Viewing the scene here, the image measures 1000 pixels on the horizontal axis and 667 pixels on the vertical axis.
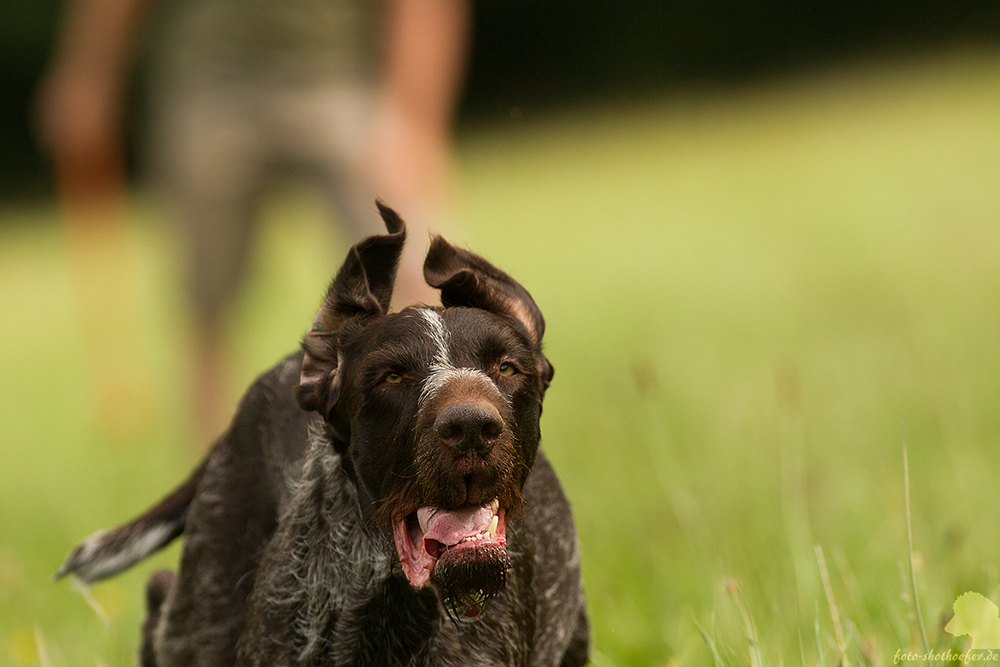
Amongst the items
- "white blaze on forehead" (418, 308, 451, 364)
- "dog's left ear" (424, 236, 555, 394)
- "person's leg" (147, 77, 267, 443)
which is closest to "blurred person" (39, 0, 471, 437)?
"person's leg" (147, 77, 267, 443)

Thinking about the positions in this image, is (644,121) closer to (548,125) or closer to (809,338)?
(548,125)

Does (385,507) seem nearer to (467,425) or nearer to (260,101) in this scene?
(467,425)

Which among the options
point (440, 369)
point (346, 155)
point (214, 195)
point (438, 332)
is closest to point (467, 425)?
point (440, 369)

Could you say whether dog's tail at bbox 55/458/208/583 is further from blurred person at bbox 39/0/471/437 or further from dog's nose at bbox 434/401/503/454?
blurred person at bbox 39/0/471/437

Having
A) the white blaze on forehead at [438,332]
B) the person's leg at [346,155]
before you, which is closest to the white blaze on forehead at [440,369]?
the white blaze on forehead at [438,332]

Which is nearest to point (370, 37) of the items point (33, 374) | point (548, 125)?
point (33, 374)

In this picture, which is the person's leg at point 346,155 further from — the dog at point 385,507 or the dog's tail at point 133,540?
the dog at point 385,507

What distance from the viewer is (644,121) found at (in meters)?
28.8

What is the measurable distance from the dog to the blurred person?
321cm

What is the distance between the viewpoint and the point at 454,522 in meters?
2.69

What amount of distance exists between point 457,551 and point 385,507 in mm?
213

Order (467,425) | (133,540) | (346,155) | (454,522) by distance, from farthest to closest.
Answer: (346,155), (133,540), (454,522), (467,425)

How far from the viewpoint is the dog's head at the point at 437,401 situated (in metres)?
2.62

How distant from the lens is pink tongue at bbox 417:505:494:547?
2678 millimetres
